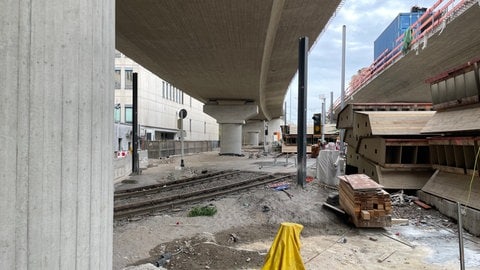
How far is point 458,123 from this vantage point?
34.0ft

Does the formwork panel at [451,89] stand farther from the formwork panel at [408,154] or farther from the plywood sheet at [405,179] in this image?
the plywood sheet at [405,179]

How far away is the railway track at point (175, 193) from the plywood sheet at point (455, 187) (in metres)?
6.61

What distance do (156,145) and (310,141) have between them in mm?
17331

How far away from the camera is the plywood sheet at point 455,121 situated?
31.5 feet

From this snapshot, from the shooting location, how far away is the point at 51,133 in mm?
2701

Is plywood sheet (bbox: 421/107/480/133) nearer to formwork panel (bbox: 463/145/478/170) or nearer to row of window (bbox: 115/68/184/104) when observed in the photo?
formwork panel (bbox: 463/145/478/170)

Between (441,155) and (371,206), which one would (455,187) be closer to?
(441,155)

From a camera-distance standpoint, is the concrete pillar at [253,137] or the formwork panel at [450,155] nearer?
the formwork panel at [450,155]

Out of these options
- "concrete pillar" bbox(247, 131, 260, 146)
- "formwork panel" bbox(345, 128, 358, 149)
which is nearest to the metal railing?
"formwork panel" bbox(345, 128, 358, 149)

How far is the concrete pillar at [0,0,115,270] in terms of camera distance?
257 cm

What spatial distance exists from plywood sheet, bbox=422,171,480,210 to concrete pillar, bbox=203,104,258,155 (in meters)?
30.7

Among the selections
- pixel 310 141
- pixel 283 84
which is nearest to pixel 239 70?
pixel 283 84

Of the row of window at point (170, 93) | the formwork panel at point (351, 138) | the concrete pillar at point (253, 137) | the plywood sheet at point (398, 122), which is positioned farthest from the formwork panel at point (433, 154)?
the concrete pillar at point (253, 137)

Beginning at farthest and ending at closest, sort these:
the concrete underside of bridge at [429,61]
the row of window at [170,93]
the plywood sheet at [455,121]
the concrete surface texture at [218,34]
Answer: the row of window at [170,93]
the concrete underside of bridge at [429,61]
the concrete surface texture at [218,34]
the plywood sheet at [455,121]
